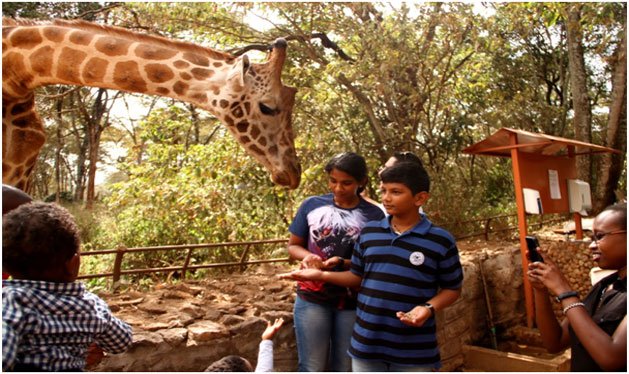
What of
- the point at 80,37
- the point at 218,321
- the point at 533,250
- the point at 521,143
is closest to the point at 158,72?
the point at 80,37

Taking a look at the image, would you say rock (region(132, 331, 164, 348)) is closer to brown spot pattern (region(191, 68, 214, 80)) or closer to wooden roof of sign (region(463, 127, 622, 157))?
brown spot pattern (region(191, 68, 214, 80))

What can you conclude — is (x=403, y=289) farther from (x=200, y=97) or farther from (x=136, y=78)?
(x=136, y=78)

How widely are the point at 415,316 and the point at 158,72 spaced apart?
2976 mm

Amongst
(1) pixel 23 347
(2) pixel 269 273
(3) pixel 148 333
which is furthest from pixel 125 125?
(1) pixel 23 347

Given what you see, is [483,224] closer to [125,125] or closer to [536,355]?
[536,355]

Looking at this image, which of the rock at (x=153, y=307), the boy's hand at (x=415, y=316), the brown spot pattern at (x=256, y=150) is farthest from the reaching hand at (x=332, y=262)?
the brown spot pattern at (x=256, y=150)

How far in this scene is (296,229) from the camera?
3014mm

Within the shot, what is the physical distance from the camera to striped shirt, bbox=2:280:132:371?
1.57 m

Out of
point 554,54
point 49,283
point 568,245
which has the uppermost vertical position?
point 554,54

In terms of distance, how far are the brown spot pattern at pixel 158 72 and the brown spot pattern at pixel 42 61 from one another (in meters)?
0.67

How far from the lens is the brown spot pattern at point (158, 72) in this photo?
4266 millimetres

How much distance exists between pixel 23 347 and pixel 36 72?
288 cm

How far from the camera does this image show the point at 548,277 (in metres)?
2.02

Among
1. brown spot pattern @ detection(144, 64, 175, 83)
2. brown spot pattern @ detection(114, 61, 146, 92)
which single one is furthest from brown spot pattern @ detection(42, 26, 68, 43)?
brown spot pattern @ detection(144, 64, 175, 83)
